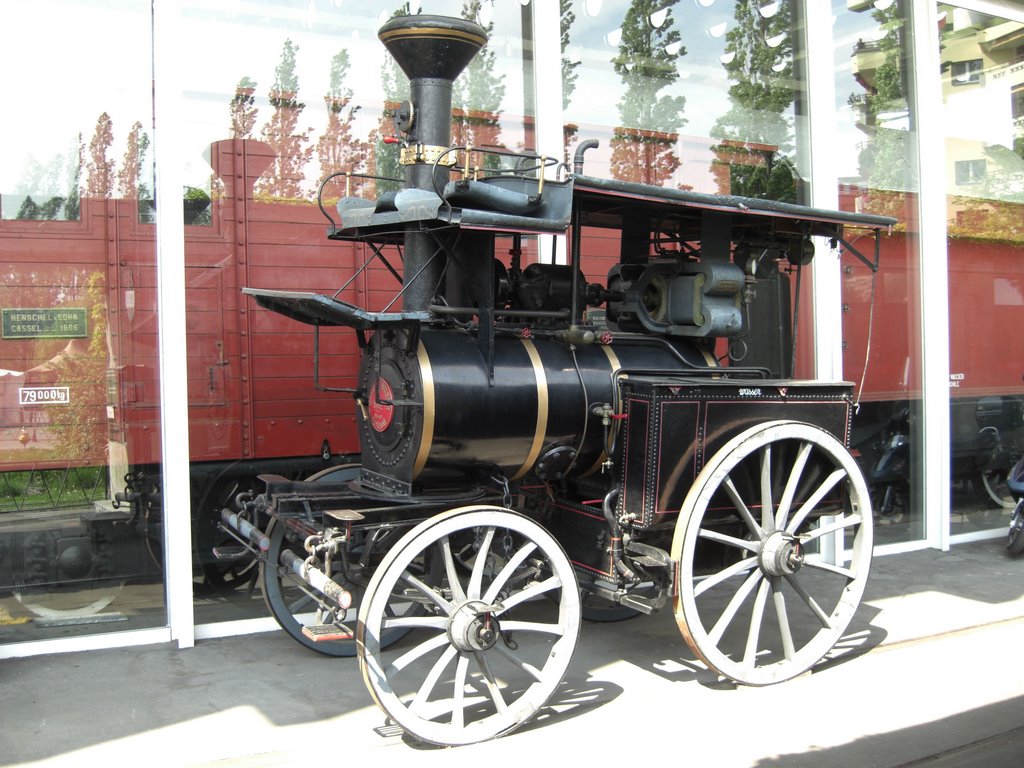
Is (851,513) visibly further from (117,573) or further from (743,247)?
(117,573)

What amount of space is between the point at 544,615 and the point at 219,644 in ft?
5.69

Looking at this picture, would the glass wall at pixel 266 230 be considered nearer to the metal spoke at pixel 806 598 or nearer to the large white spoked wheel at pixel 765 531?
the large white spoked wheel at pixel 765 531

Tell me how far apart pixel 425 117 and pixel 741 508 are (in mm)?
2210

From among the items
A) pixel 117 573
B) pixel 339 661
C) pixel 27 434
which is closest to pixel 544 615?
pixel 339 661

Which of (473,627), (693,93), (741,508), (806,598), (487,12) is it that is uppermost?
(487,12)

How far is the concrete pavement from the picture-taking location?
3.70 metres

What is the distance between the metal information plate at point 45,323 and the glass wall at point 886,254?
17.0ft

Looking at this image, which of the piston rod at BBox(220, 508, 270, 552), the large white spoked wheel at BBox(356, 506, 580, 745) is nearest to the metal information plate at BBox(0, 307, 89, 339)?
the piston rod at BBox(220, 508, 270, 552)

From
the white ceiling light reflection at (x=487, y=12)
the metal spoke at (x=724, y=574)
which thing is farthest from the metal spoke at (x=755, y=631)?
the white ceiling light reflection at (x=487, y=12)

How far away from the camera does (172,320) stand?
4.91 meters

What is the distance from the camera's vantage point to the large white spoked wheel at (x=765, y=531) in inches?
163

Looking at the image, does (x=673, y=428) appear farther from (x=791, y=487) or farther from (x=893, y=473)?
(x=893, y=473)

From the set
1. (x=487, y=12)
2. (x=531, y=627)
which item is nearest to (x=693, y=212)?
(x=531, y=627)

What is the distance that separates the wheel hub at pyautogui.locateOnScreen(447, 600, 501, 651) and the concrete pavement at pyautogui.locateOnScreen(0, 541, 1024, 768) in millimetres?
398
